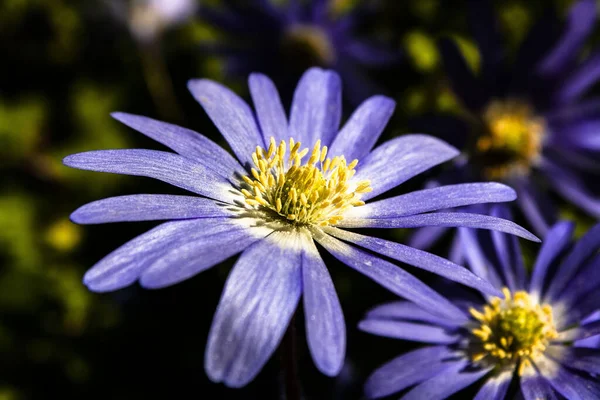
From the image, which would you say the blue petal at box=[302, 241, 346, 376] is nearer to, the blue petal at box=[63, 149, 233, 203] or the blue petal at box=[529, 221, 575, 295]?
the blue petal at box=[63, 149, 233, 203]

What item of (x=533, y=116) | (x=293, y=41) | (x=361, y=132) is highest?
(x=293, y=41)

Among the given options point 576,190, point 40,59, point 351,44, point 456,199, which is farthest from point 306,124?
point 40,59

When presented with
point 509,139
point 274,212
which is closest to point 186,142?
point 274,212

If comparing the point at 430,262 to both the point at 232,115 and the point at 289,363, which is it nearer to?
the point at 289,363

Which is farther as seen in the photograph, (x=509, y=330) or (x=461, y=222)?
(x=509, y=330)

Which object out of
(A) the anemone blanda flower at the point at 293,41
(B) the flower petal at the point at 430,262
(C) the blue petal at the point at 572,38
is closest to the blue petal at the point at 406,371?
(B) the flower petal at the point at 430,262

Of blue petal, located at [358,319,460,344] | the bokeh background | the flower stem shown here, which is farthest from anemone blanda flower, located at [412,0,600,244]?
the flower stem

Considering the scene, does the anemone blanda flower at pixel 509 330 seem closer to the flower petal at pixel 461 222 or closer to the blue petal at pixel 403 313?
the blue petal at pixel 403 313
